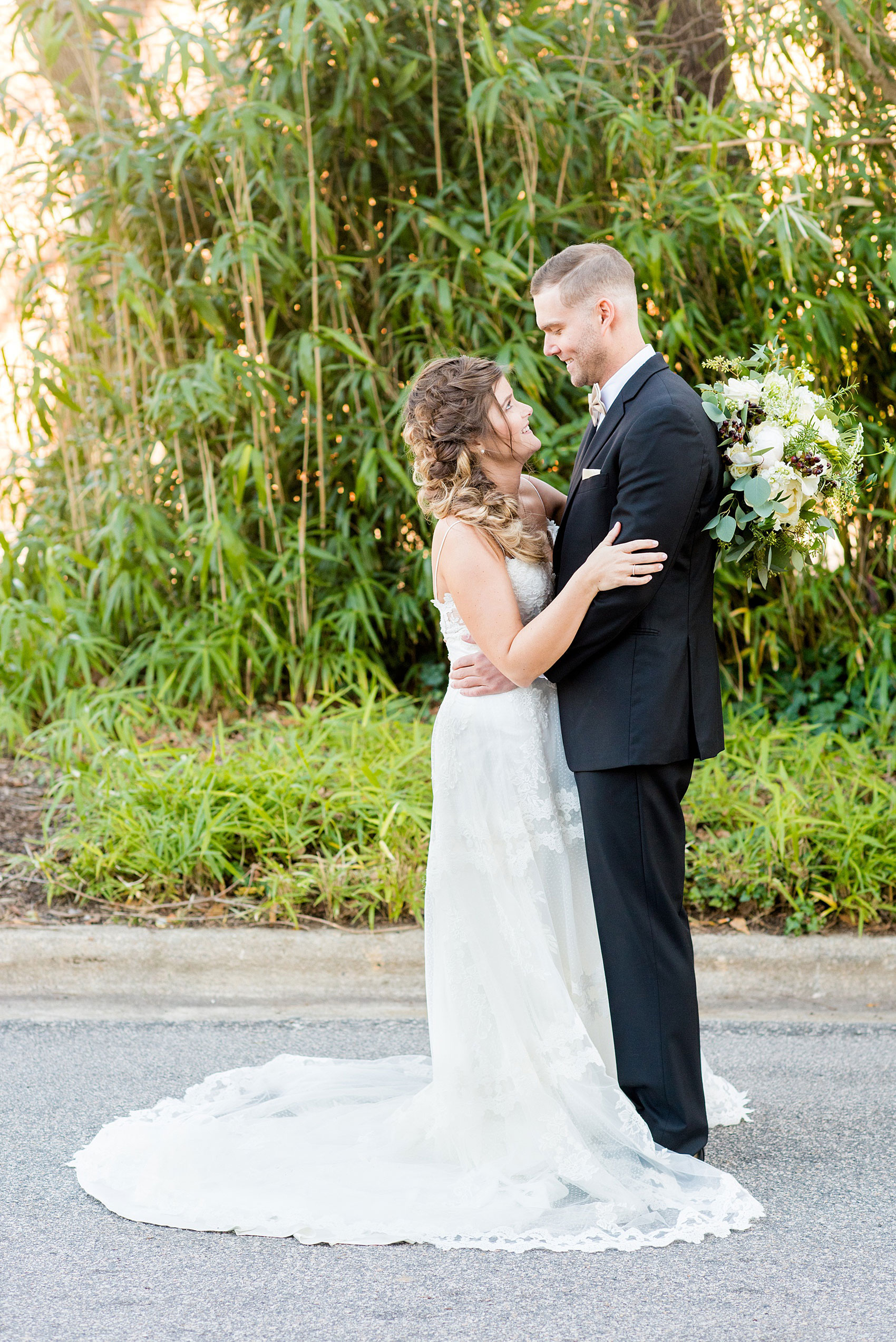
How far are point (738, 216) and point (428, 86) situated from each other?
157cm

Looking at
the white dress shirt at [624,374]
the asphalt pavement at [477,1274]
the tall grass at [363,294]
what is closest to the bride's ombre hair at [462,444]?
the white dress shirt at [624,374]

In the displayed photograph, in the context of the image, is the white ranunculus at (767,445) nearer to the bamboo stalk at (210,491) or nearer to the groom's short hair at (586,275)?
the groom's short hair at (586,275)

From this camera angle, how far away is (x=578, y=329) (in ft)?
8.03

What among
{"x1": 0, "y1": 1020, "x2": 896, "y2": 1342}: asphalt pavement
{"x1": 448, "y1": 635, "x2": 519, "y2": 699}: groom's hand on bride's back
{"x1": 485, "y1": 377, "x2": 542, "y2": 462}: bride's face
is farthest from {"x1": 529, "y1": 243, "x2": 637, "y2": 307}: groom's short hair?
{"x1": 0, "y1": 1020, "x2": 896, "y2": 1342}: asphalt pavement

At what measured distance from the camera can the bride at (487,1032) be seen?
233 centimetres

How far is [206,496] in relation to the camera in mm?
5211

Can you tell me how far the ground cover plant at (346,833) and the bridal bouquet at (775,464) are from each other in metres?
1.60

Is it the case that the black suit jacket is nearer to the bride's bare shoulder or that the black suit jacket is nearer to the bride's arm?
the bride's arm

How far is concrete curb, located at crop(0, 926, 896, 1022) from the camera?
3619mm

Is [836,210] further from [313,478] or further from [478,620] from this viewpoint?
[478,620]

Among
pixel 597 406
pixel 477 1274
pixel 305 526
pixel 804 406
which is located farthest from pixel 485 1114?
pixel 305 526

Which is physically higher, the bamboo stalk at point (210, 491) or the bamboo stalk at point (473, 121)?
the bamboo stalk at point (473, 121)

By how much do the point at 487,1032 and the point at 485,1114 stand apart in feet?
0.54

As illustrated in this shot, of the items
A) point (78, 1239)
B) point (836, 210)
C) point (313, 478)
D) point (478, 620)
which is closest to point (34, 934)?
point (78, 1239)
